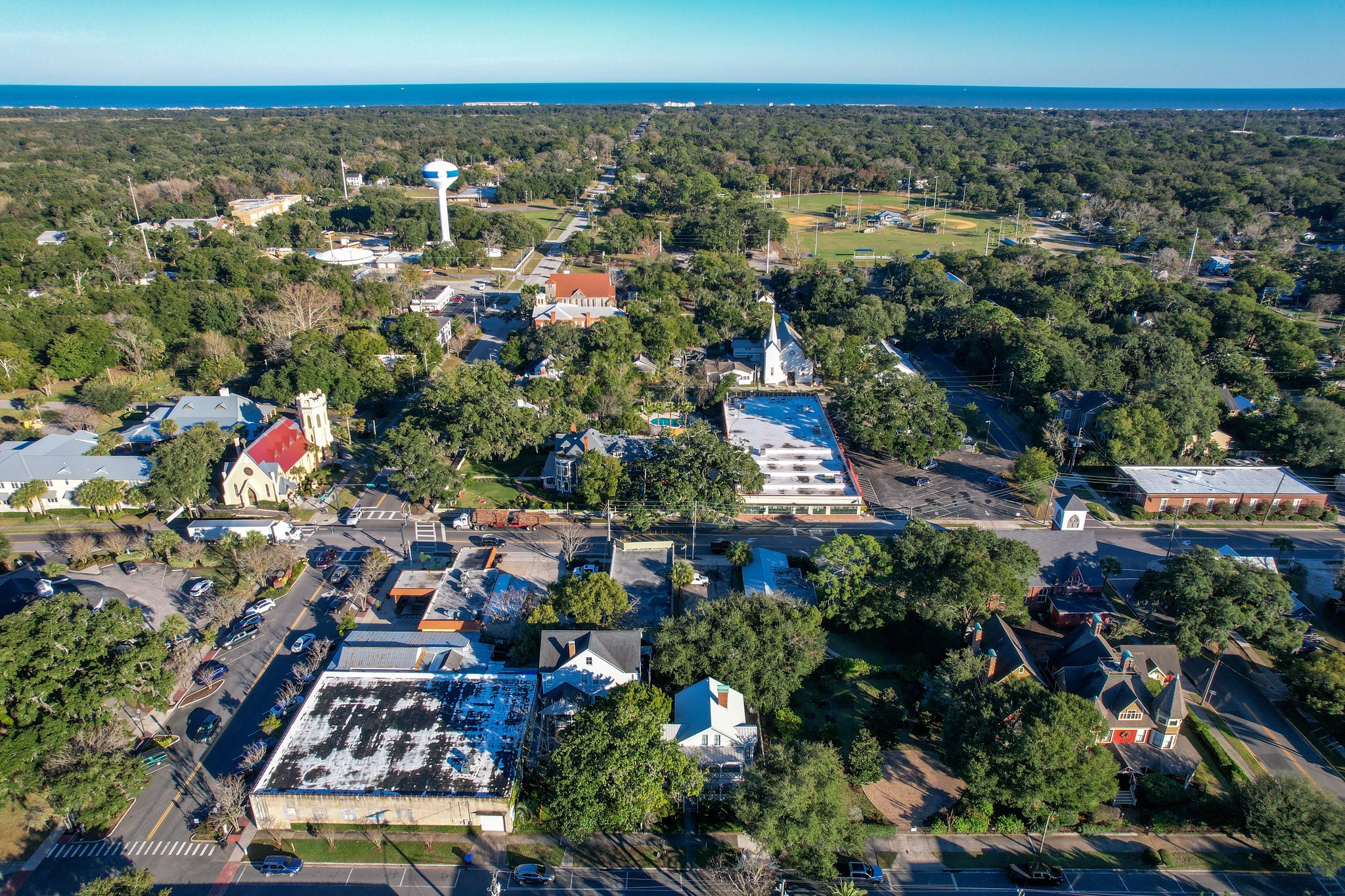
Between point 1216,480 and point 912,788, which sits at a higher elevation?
point 1216,480

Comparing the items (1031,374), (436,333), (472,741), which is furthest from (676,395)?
(472,741)

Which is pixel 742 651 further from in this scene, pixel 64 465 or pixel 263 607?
pixel 64 465

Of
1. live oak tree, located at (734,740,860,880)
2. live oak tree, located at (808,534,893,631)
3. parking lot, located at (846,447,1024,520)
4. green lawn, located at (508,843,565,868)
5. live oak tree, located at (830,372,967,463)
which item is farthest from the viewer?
live oak tree, located at (830,372,967,463)

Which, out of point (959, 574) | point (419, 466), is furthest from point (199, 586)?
point (959, 574)

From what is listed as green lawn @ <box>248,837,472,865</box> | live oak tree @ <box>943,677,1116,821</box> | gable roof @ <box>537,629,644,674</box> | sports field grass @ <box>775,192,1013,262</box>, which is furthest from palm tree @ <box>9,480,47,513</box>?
sports field grass @ <box>775,192,1013,262</box>

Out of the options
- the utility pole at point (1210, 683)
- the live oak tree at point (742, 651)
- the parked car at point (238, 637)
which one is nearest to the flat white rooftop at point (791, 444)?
the live oak tree at point (742, 651)

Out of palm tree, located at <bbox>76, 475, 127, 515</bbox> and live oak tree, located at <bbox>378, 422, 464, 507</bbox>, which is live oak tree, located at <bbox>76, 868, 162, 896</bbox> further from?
palm tree, located at <bbox>76, 475, 127, 515</bbox>
